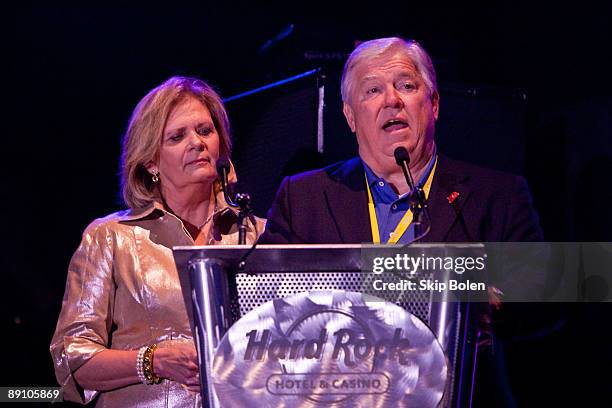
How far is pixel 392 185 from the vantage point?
2.24 m

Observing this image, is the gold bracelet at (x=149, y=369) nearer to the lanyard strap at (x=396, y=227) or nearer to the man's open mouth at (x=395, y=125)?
the lanyard strap at (x=396, y=227)

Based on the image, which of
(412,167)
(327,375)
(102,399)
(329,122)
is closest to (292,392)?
(327,375)

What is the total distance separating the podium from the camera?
4.54 ft

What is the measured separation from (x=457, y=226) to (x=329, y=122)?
1.00 meters

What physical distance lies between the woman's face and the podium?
1333 mm

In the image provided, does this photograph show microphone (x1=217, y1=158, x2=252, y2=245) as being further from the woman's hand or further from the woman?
the woman's hand

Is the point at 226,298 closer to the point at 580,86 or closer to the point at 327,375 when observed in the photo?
the point at 327,375

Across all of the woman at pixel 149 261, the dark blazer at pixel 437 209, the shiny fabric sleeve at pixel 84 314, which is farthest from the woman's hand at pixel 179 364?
the dark blazer at pixel 437 209

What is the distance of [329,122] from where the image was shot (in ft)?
9.64

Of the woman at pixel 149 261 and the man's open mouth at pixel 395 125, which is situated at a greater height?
the man's open mouth at pixel 395 125

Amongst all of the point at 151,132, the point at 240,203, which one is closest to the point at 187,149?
the point at 151,132

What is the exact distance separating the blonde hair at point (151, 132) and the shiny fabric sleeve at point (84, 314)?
24 cm

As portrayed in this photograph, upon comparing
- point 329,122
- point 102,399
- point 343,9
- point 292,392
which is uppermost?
point 343,9

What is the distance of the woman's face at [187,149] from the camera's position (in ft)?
8.93
